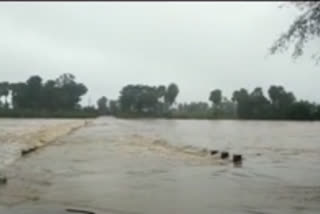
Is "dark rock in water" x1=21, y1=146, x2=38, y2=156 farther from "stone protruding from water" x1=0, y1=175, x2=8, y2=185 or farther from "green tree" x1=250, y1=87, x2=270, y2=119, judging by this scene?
"green tree" x1=250, y1=87, x2=270, y2=119

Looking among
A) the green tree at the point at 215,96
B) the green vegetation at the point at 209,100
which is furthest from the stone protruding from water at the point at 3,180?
the green tree at the point at 215,96

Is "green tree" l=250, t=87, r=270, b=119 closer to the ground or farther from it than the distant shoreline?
farther from it

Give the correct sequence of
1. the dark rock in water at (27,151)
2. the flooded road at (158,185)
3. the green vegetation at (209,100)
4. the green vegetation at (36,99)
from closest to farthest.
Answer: the flooded road at (158,185)
the dark rock in water at (27,151)
the green vegetation at (209,100)
the green vegetation at (36,99)

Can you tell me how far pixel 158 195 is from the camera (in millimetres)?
15336

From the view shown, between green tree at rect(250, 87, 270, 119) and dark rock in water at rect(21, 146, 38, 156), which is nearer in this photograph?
dark rock in water at rect(21, 146, 38, 156)

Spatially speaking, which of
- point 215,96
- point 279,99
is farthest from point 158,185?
point 215,96

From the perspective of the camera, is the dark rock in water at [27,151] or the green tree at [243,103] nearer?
the dark rock in water at [27,151]

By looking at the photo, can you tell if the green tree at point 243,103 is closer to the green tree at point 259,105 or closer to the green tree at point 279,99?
the green tree at point 259,105

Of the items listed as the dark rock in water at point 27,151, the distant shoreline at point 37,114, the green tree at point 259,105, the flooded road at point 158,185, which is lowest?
the flooded road at point 158,185

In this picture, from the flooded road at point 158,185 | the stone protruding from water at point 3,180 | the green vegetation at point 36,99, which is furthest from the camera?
the green vegetation at point 36,99

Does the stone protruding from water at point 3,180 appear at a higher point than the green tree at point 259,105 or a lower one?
lower

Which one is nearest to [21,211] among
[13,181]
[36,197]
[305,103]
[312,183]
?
[36,197]

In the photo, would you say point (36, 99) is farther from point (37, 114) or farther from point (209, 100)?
point (209, 100)

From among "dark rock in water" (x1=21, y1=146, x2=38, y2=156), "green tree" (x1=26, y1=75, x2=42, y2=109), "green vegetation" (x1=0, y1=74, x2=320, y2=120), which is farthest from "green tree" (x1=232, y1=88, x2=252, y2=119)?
"dark rock in water" (x1=21, y1=146, x2=38, y2=156)
